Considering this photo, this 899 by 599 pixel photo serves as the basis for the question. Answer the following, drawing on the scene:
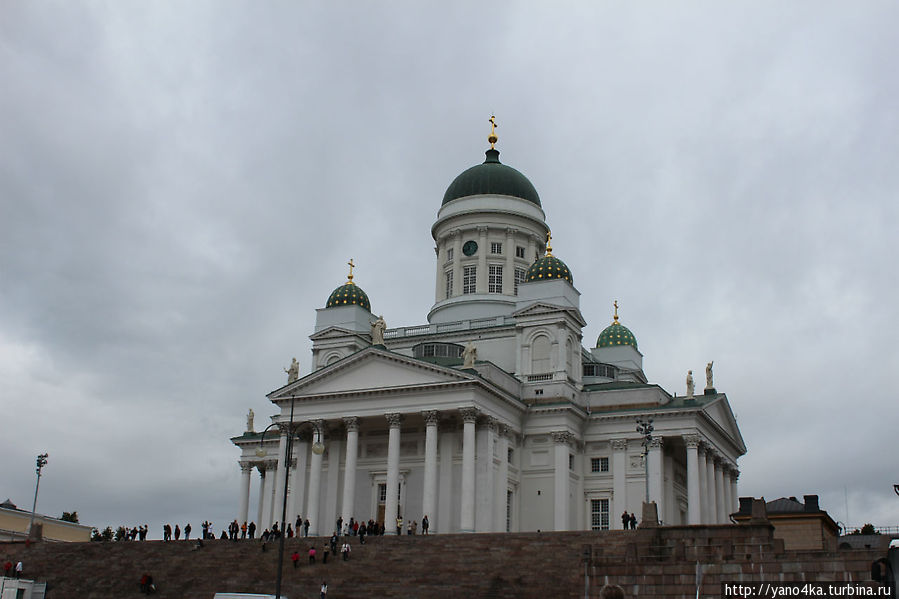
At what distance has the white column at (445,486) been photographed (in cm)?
4981

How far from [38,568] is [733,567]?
2972 cm

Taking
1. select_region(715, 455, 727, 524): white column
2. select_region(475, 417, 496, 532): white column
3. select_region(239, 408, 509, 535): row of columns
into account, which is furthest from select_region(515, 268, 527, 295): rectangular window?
select_region(715, 455, 727, 524): white column

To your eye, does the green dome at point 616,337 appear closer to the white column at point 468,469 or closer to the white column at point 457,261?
the white column at point 457,261

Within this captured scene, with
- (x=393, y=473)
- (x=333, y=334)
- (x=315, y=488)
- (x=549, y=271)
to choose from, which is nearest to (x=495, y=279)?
(x=549, y=271)

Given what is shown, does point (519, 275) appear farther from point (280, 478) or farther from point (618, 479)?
point (280, 478)

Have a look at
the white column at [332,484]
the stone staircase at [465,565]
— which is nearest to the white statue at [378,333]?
the white column at [332,484]

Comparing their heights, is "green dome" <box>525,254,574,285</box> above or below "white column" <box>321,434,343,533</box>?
above

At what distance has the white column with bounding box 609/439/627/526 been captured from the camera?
5284 cm

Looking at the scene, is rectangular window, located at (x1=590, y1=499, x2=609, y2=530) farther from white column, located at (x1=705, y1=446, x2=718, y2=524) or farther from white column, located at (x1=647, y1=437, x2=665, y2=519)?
white column, located at (x1=705, y1=446, x2=718, y2=524)

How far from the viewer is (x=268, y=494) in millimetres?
64062

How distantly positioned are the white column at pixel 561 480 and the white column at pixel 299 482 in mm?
13111

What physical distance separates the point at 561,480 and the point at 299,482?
44.6ft

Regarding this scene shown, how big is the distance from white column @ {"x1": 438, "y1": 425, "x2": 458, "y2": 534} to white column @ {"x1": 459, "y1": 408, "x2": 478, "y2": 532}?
1.13 metres

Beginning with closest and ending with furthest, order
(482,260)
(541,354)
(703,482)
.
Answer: (703,482) → (541,354) → (482,260)
